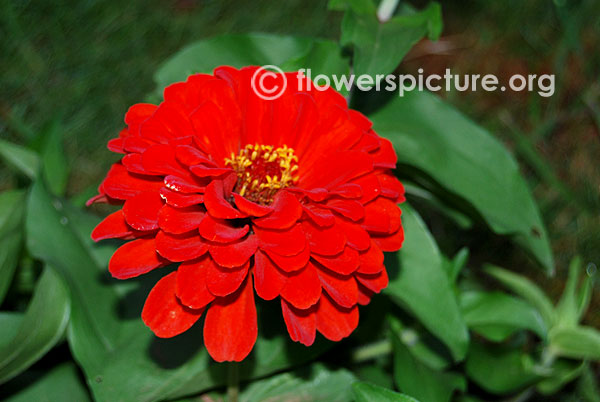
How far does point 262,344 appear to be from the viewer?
976 mm

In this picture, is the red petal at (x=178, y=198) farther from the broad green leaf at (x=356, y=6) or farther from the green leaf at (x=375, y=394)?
the broad green leaf at (x=356, y=6)

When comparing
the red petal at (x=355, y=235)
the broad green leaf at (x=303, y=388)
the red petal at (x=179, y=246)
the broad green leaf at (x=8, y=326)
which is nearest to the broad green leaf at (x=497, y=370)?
the broad green leaf at (x=303, y=388)

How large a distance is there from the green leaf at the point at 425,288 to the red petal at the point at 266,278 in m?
0.30

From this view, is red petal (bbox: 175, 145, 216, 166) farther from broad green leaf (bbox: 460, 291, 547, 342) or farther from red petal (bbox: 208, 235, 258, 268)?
broad green leaf (bbox: 460, 291, 547, 342)

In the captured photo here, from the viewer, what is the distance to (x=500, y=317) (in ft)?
3.59

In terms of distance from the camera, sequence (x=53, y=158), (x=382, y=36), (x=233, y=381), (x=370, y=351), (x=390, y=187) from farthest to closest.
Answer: (x=53, y=158) < (x=370, y=351) < (x=382, y=36) < (x=233, y=381) < (x=390, y=187)

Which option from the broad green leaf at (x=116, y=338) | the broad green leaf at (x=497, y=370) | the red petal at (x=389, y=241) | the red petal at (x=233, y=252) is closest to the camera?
the red petal at (x=233, y=252)

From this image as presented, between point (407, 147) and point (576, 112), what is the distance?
0.83m

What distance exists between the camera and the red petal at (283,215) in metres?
0.72

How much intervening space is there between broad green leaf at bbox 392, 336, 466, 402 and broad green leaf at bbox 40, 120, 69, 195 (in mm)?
726

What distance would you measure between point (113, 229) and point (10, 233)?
447 mm

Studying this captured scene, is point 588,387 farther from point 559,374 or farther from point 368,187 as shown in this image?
point 368,187

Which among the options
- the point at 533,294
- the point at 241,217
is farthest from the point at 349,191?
the point at 533,294

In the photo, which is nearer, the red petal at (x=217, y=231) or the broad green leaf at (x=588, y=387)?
the red petal at (x=217, y=231)
